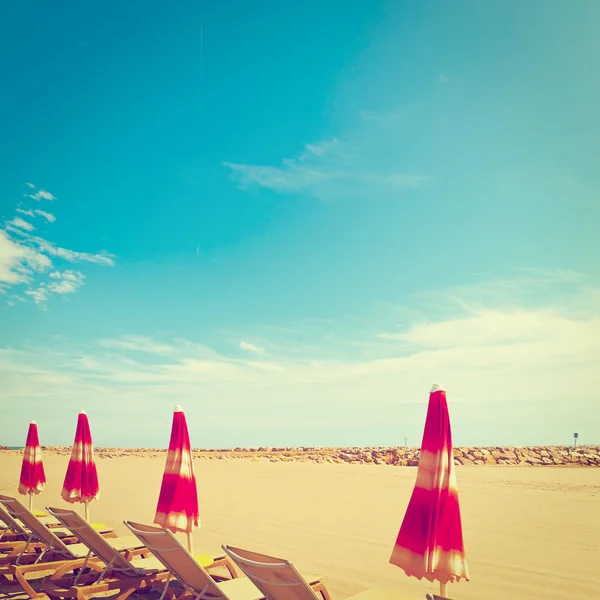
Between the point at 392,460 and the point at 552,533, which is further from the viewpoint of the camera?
the point at 392,460

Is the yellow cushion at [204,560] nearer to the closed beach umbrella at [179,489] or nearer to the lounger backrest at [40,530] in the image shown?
the closed beach umbrella at [179,489]

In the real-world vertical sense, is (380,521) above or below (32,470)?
below

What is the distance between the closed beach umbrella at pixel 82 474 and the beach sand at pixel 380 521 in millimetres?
2139

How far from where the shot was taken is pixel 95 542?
5.55m

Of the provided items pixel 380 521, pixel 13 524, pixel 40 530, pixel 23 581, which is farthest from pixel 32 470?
pixel 380 521

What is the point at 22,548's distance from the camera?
6.54 meters

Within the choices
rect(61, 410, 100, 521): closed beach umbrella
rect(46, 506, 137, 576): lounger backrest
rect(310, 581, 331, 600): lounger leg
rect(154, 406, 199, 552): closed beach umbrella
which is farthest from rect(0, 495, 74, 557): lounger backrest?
rect(310, 581, 331, 600): lounger leg

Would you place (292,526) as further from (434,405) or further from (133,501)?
(434,405)

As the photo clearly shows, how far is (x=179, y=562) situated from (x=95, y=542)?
1.28 m

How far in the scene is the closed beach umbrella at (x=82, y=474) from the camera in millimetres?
8312

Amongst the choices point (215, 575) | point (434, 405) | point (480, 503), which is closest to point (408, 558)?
point (434, 405)

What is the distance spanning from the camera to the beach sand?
7125mm

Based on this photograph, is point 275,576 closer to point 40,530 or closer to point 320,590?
point 320,590

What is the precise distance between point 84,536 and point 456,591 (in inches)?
173
